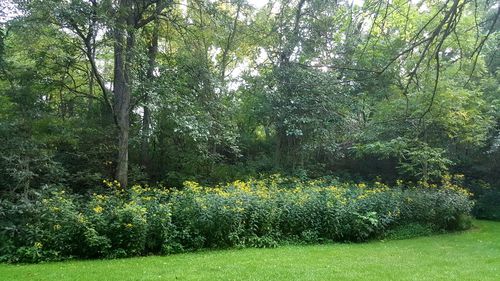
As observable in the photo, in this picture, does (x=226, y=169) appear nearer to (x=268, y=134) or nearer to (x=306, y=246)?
(x=268, y=134)

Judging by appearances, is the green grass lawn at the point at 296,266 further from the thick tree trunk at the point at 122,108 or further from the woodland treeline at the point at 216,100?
the thick tree trunk at the point at 122,108

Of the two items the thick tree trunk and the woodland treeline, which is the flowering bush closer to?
the thick tree trunk

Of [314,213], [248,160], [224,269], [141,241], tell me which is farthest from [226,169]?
[224,269]

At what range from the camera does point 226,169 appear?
12.8m

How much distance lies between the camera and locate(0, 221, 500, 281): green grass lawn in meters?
5.45

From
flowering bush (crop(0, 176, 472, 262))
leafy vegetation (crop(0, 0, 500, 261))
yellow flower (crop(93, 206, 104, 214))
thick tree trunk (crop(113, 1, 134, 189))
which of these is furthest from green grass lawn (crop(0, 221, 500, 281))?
thick tree trunk (crop(113, 1, 134, 189))

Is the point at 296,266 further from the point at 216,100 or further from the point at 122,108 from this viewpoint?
the point at 122,108

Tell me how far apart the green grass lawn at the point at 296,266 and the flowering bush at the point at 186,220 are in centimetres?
37

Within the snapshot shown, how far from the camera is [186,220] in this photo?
7.46 meters

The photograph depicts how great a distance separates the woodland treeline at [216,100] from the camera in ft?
28.5

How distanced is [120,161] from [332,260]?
19.4 ft

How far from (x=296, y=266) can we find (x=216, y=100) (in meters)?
6.05

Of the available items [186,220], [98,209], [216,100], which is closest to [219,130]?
[216,100]

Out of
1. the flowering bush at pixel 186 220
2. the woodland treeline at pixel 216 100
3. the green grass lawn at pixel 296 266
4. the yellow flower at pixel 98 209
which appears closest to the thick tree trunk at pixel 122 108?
the woodland treeline at pixel 216 100
